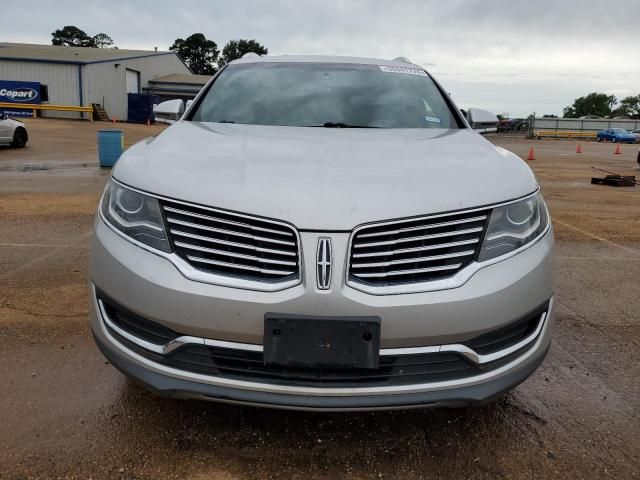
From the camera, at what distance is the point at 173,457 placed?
2.15m

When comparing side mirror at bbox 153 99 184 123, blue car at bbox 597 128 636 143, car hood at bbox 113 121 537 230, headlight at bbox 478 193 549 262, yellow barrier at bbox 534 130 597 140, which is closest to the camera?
car hood at bbox 113 121 537 230

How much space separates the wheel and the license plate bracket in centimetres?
1725

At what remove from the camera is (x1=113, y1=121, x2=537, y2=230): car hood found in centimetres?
192

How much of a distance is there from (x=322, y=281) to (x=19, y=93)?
138 ft

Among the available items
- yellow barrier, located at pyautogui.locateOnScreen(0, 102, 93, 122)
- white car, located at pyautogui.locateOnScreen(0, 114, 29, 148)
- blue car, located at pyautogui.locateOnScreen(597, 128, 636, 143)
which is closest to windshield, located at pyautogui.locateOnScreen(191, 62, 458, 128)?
white car, located at pyautogui.locateOnScreen(0, 114, 29, 148)

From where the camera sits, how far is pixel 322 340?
71.7 inches

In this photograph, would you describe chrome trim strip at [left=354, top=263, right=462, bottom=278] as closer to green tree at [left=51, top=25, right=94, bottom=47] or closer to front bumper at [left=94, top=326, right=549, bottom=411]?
front bumper at [left=94, top=326, right=549, bottom=411]

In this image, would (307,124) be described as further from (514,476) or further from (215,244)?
(514,476)

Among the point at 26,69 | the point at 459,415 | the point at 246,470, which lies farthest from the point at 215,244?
the point at 26,69

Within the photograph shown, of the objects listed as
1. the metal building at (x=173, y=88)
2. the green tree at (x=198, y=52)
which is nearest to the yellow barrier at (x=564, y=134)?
the metal building at (x=173, y=88)

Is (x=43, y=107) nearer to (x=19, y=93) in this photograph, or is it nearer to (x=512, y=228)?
(x=19, y=93)

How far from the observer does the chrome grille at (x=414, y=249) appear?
6.22 ft

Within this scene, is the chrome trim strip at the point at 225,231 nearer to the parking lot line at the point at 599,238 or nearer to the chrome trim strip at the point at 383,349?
the chrome trim strip at the point at 383,349

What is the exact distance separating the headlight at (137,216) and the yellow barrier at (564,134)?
50.6 metres
